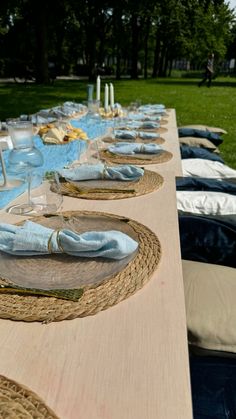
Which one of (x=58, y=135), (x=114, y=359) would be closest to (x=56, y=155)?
(x=58, y=135)

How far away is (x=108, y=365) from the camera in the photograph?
2.80 feet

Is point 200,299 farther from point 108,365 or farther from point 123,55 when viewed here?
point 123,55

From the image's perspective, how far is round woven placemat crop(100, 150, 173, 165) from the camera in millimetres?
2633

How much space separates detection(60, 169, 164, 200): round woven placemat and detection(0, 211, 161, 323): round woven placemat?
2.20 ft

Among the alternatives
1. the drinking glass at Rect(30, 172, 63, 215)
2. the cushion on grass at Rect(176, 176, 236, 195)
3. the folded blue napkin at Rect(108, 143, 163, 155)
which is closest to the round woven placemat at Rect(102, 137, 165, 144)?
the folded blue napkin at Rect(108, 143, 163, 155)

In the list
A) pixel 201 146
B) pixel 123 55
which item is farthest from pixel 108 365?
pixel 123 55

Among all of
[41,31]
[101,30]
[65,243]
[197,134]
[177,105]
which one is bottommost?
[177,105]

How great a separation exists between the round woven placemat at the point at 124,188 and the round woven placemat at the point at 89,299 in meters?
0.67

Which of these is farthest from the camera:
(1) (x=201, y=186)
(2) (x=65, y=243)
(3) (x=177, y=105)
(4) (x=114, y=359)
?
(3) (x=177, y=105)

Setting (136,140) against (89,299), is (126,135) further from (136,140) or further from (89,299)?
(89,299)

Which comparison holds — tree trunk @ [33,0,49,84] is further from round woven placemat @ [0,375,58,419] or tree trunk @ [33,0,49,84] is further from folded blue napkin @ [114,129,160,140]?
round woven placemat @ [0,375,58,419]

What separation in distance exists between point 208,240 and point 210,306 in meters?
0.62

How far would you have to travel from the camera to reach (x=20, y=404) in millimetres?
763

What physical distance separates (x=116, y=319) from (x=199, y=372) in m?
0.59
